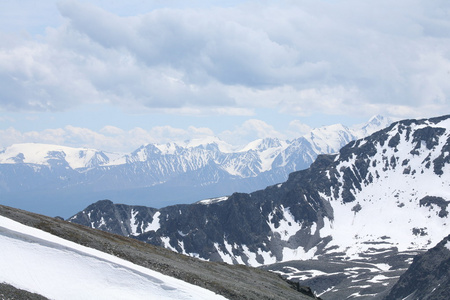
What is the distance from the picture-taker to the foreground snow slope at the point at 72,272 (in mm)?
58188

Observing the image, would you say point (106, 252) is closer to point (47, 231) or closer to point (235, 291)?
point (47, 231)

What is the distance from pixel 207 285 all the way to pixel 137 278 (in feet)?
43.8

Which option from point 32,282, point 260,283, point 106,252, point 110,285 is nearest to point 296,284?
point 260,283

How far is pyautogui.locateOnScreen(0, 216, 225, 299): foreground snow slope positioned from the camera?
5819 cm

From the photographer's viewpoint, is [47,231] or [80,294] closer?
[80,294]

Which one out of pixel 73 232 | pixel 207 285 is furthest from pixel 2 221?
pixel 207 285

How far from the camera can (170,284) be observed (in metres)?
66.1

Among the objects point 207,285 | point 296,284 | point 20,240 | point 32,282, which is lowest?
point 296,284

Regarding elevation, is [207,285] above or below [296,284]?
above

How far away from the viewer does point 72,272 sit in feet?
205

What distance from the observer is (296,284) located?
11381 centimetres

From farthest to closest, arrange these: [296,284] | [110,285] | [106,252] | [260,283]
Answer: [296,284] → [260,283] → [106,252] → [110,285]

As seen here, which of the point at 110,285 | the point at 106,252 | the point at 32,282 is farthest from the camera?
the point at 106,252

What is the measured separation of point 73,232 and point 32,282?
68.4 ft
